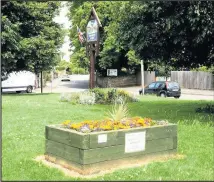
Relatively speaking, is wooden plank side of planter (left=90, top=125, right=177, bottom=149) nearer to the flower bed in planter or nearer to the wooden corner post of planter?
the flower bed in planter

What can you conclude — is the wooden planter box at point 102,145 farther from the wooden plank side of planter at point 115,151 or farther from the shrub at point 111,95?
the shrub at point 111,95

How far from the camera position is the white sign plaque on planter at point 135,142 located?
24.0 ft

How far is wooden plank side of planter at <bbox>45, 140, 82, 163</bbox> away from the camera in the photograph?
695 cm

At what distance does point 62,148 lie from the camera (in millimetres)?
7344

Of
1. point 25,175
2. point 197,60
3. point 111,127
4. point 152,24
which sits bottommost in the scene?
point 25,175

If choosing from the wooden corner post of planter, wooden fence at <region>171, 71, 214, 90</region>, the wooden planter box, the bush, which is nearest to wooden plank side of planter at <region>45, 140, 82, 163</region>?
the wooden planter box

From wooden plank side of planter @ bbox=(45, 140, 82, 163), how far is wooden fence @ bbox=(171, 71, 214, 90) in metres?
41.0

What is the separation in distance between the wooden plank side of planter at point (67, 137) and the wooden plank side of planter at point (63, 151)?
0.23ft

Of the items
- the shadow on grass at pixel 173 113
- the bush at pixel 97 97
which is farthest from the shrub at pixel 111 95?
the shadow on grass at pixel 173 113

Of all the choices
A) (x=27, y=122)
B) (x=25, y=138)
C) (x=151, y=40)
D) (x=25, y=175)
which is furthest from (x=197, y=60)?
(x=25, y=175)

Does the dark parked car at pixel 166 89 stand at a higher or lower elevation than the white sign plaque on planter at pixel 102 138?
lower

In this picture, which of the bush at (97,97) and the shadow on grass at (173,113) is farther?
the bush at (97,97)

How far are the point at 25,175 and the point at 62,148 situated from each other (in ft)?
2.78

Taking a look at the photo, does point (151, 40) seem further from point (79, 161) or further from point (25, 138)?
point (79, 161)
